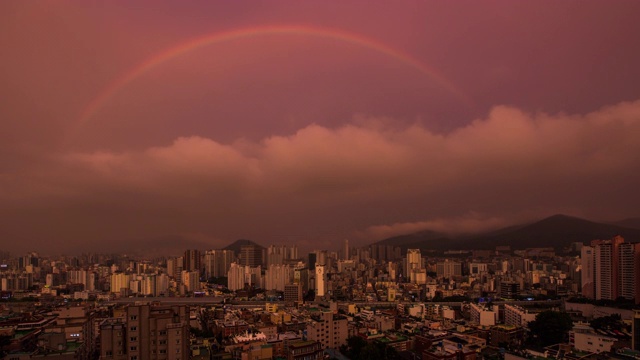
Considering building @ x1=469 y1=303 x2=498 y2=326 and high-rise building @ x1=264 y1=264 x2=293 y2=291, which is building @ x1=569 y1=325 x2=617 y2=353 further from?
high-rise building @ x1=264 y1=264 x2=293 y2=291

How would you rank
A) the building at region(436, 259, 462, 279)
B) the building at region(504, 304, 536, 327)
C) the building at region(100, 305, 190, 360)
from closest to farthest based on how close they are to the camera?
the building at region(100, 305, 190, 360) < the building at region(504, 304, 536, 327) < the building at region(436, 259, 462, 279)

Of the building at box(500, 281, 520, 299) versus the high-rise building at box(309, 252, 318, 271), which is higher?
the building at box(500, 281, 520, 299)

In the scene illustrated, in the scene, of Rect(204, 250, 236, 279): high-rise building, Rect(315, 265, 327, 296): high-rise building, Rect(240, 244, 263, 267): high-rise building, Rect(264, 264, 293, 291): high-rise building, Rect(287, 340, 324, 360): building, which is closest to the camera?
Rect(287, 340, 324, 360): building

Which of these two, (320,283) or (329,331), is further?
(320,283)

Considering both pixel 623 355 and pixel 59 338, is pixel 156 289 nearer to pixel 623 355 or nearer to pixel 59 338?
pixel 59 338

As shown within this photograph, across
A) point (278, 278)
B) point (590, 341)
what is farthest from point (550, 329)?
point (278, 278)

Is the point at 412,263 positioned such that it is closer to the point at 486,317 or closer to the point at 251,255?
the point at 251,255

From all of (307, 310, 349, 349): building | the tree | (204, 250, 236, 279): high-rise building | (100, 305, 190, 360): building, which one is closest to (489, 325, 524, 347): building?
the tree
